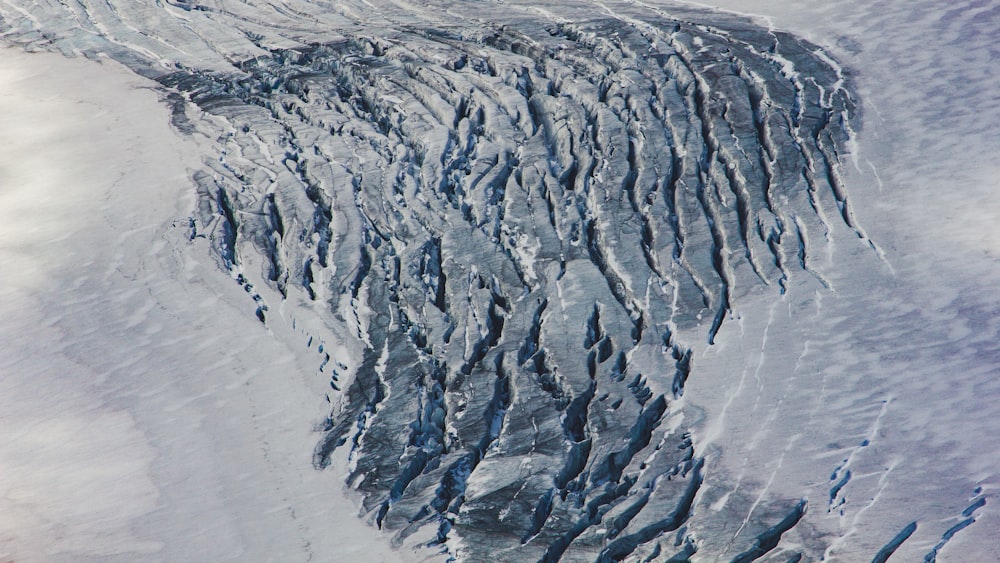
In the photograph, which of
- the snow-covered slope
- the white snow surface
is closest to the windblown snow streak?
the snow-covered slope

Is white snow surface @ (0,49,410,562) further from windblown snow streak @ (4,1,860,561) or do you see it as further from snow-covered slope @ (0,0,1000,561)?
windblown snow streak @ (4,1,860,561)

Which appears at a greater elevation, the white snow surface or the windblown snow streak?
the windblown snow streak

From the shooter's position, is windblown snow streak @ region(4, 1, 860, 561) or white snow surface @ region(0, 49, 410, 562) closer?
white snow surface @ region(0, 49, 410, 562)

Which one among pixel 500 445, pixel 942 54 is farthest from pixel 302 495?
pixel 942 54

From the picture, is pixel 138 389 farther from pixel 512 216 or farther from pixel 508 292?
pixel 512 216

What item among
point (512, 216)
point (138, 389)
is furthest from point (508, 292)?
point (138, 389)
